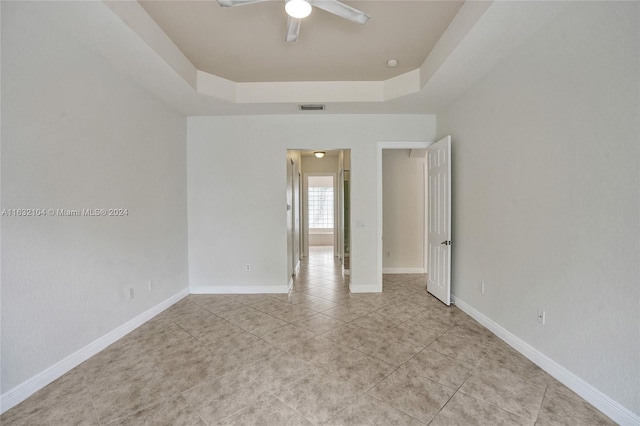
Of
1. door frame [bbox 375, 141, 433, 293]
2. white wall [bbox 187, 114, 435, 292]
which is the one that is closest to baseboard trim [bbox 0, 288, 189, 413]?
white wall [bbox 187, 114, 435, 292]

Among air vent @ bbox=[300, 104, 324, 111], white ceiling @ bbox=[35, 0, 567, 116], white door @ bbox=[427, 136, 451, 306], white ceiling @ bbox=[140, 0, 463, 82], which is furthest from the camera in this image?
air vent @ bbox=[300, 104, 324, 111]

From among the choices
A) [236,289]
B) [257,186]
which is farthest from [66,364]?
[257,186]

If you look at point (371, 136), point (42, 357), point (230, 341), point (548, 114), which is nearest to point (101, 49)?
point (42, 357)

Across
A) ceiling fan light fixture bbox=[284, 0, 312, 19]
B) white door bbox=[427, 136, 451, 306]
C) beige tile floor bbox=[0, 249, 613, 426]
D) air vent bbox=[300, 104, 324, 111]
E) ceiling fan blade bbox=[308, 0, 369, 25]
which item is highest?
air vent bbox=[300, 104, 324, 111]

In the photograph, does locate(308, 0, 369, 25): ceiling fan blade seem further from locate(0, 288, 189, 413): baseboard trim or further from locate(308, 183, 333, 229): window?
locate(308, 183, 333, 229): window

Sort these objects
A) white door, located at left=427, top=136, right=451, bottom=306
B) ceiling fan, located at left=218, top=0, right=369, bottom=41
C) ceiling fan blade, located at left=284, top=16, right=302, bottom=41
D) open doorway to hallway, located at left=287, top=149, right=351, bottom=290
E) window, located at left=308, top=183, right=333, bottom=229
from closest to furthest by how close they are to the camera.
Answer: ceiling fan, located at left=218, top=0, right=369, bottom=41
ceiling fan blade, located at left=284, top=16, right=302, bottom=41
white door, located at left=427, top=136, right=451, bottom=306
open doorway to hallway, located at left=287, top=149, right=351, bottom=290
window, located at left=308, top=183, right=333, bottom=229

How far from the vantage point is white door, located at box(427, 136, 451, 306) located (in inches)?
133

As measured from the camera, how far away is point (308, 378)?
1967 millimetres

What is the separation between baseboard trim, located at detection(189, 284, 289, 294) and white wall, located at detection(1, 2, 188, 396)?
809 mm

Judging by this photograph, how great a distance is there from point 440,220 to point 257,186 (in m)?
2.73

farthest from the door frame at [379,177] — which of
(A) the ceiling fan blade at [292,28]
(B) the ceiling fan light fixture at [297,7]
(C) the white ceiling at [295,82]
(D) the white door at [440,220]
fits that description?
(B) the ceiling fan light fixture at [297,7]

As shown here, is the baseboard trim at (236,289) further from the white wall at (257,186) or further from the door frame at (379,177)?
the door frame at (379,177)

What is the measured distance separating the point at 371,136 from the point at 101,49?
3.24 m

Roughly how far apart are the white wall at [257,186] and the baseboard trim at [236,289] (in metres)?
0.02
